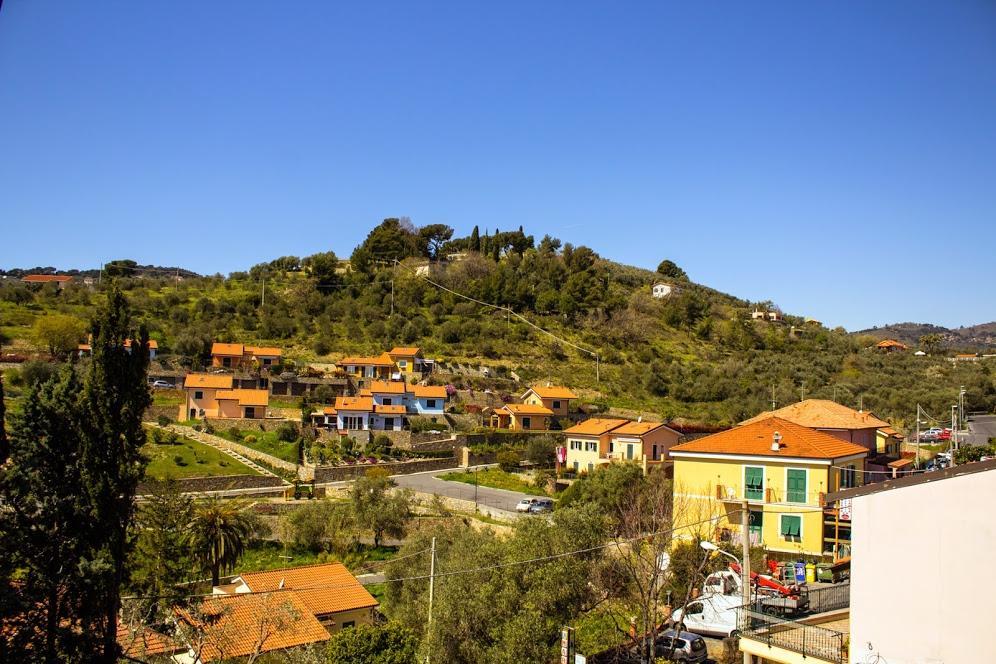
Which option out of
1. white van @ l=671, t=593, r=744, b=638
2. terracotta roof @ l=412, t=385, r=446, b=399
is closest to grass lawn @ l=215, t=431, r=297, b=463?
terracotta roof @ l=412, t=385, r=446, b=399

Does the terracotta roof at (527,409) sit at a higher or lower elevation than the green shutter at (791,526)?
higher

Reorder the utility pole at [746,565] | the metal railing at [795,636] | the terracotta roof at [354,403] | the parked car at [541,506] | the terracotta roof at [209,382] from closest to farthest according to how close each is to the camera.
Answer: the metal railing at [795,636] < the utility pole at [746,565] < the parked car at [541,506] < the terracotta roof at [209,382] < the terracotta roof at [354,403]

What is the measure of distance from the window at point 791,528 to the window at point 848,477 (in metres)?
1.85

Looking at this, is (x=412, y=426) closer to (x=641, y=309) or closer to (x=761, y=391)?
(x=761, y=391)

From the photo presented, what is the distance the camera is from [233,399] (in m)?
47.2

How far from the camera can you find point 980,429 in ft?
158

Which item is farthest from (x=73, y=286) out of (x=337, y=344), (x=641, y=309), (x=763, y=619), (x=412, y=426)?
(x=763, y=619)

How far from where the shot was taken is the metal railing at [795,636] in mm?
11445

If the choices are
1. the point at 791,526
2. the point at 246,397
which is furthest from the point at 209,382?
the point at 791,526

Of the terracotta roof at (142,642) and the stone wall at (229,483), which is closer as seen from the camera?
the terracotta roof at (142,642)

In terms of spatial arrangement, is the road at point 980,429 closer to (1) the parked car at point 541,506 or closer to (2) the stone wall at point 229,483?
(1) the parked car at point 541,506

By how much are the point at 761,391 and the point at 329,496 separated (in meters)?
39.0

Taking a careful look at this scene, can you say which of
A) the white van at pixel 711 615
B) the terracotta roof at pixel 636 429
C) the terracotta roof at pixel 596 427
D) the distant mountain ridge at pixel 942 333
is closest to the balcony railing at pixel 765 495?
the white van at pixel 711 615

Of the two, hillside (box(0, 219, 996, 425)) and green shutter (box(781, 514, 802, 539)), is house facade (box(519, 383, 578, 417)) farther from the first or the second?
green shutter (box(781, 514, 802, 539))
